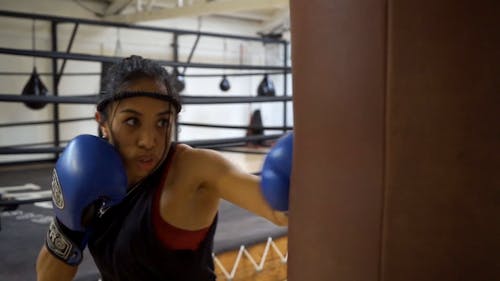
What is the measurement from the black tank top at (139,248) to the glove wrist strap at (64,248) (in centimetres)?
7

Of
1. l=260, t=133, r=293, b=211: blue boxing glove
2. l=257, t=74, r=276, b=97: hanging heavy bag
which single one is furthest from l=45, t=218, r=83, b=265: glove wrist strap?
l=257, t=74, r=276, b=97: hanging heavy bag

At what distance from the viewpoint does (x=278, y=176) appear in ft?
2.48

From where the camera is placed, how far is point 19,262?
6.75ft

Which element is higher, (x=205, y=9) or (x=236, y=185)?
(x=205, y=9)

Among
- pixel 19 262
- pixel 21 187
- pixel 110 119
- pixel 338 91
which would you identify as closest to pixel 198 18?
pixel 21 187

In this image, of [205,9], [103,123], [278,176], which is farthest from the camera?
[205,9]

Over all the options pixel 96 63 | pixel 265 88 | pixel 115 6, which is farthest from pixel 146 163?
pixel 265 88

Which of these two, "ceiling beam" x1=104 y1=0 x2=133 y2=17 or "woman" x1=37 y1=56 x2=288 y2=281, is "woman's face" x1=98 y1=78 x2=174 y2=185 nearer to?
"woman" x1=37 y1=56 x2=288 y2=281

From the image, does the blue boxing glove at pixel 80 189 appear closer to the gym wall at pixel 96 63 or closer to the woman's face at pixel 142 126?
the woman's face at pixel 142 126

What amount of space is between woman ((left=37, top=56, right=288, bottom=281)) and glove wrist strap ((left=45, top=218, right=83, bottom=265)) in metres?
0.02

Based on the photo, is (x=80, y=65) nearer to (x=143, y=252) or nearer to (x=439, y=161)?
(x=143, y=252)

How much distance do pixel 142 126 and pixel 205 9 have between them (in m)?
4.16

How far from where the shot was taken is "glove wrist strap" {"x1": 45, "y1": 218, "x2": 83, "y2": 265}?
1.17 metres

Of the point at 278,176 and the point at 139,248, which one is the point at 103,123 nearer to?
the point at 139,248
